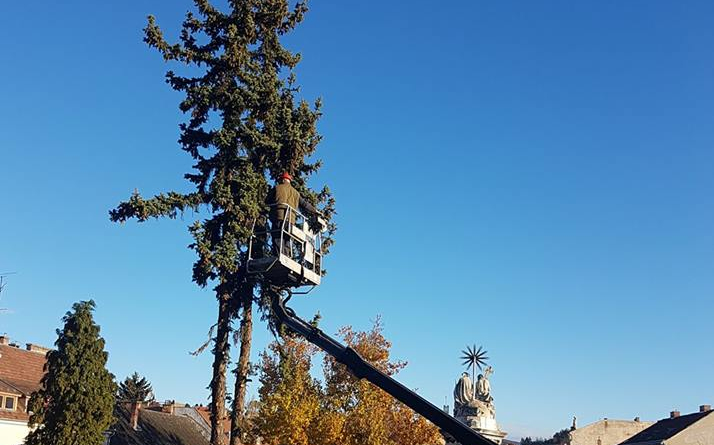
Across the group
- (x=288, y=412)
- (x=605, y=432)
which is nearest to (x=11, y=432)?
(x=288, y=412)

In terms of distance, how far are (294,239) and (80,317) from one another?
1143 centimetres

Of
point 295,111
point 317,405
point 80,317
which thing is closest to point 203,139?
point 295,111

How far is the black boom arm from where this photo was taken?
1777 centimetres

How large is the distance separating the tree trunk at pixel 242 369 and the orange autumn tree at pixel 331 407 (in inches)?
84.2

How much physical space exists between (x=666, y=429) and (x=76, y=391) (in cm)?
5345

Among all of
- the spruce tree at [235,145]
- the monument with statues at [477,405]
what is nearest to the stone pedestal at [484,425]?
the monument with statues at [477,405]

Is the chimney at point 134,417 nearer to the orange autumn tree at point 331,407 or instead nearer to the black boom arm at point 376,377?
the orange autumn tree at point 331,407

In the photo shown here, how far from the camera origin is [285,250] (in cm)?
1875

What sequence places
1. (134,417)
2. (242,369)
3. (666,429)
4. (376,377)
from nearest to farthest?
(376,377), (242,369), (134,417), (666,429)

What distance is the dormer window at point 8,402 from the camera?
36906 mm

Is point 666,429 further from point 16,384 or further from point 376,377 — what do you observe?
point 376,377

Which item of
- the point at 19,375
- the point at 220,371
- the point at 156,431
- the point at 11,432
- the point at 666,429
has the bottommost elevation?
the point at 11,432

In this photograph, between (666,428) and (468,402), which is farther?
(666,428)

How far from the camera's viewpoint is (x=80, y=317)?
26.2 meters
